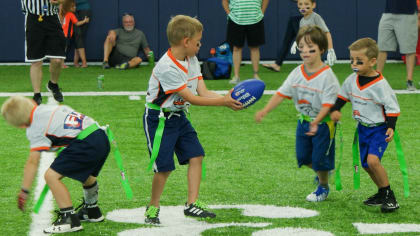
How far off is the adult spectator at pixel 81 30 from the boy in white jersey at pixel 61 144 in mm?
11571

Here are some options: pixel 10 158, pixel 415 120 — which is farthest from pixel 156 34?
pixel 10 158

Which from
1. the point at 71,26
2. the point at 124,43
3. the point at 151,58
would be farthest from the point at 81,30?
the point at 151,58

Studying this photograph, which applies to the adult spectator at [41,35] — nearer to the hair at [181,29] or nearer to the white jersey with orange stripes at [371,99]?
the hair at [181,29]

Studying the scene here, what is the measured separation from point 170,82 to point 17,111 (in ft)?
3.41

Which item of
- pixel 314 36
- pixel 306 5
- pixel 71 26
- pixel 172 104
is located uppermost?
pixel 314 36

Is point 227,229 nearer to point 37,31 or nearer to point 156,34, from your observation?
point 37,31

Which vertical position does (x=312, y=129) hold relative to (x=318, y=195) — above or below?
above

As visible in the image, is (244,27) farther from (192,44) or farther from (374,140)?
(192,44)

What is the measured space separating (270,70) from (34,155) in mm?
11371

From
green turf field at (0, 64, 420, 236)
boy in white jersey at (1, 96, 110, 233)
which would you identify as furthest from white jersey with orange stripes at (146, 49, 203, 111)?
green turf field at (0, 64, 420, 236)

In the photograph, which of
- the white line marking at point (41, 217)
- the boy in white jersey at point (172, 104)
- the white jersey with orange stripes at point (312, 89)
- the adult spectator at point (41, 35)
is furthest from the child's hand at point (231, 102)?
the adult spectator at point (41, 35)

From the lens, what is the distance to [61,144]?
5.38m

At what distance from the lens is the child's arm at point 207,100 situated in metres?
5.60

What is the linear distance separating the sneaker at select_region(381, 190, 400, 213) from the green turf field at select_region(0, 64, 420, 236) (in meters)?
0.05
